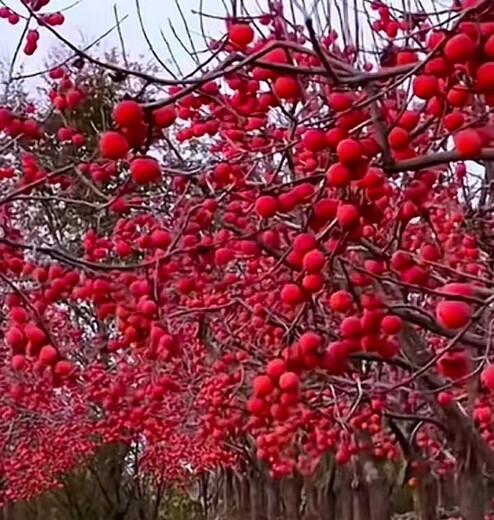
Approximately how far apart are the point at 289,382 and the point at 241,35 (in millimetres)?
821

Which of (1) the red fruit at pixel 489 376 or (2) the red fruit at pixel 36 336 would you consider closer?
(1) the red fruit at pixel 489 376

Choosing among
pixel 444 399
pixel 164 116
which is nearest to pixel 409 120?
pixel 164 116

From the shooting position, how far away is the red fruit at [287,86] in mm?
2453

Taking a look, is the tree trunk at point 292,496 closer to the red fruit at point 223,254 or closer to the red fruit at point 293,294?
the red fruit at point 223,254

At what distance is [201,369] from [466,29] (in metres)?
9.54

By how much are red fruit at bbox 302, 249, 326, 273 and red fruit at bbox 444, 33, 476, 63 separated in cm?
61

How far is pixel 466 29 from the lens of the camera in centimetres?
213

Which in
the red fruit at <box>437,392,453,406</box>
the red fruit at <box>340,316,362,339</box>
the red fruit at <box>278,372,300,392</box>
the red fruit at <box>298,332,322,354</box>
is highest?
the red fruit at <box>437,392,453,406</box>

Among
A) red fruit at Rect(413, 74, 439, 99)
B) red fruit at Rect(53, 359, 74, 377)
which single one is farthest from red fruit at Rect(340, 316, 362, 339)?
red fruit at Rect(53, 359, 74, 377)

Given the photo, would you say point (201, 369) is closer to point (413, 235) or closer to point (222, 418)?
point (222, 418)

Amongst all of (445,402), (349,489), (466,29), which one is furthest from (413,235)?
(349,489)

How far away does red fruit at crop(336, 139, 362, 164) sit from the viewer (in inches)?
91.3

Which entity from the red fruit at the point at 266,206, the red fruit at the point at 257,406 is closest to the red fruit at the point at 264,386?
the red fruit at the point at 257,406

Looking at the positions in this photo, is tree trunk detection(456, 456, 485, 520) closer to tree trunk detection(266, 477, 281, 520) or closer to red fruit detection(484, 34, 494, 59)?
red fruit detection(484, 34, 494, 59)
